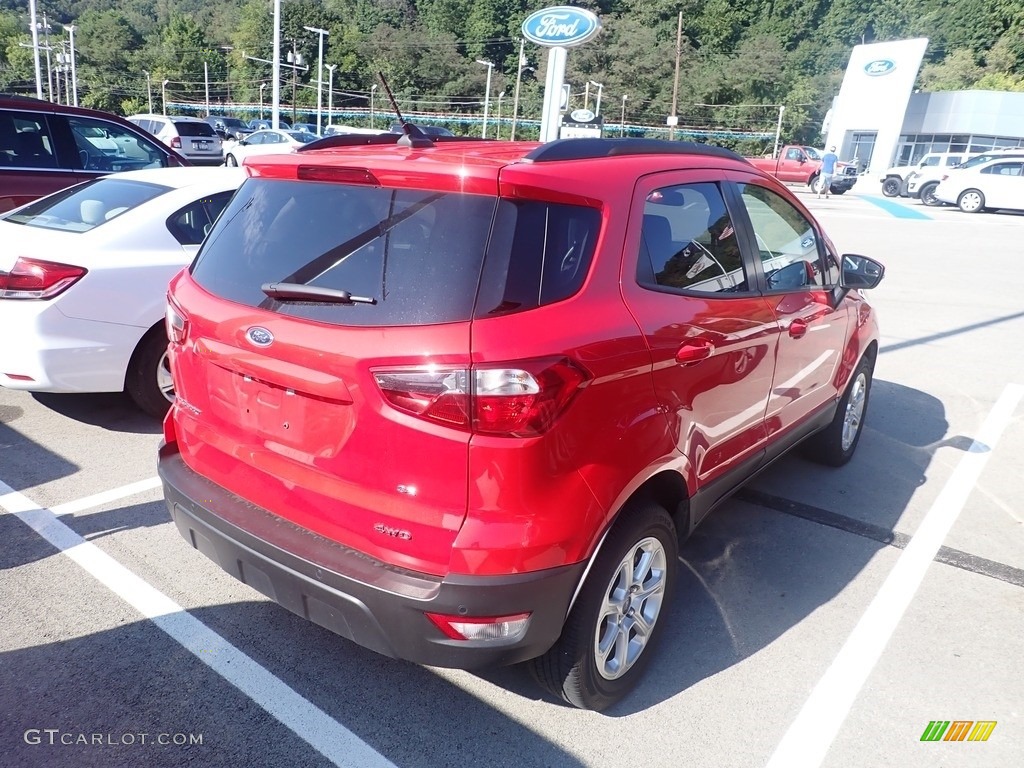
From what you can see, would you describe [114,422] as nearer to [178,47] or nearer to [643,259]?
[643,259]

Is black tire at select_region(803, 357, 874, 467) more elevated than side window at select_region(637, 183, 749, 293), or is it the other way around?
side window at select_region(637, 183, 749, 293)

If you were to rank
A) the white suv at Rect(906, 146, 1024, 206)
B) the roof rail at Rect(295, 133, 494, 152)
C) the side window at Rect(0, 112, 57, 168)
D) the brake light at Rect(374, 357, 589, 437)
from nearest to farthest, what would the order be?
the brake light at Rect(374, 357, 589, 437) → the roof rail at Rect(295, 133, 494, 152) → the side window at Rect(0, 112, 57, 168) → the white suv at Rect(906, 146, 1024, 206)

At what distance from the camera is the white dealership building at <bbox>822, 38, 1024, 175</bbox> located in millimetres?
51156

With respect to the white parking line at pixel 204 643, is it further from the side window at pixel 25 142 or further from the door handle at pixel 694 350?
the side window at pixel 25 142

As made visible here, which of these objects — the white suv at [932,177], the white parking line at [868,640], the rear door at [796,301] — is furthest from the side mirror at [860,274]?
the white suv at [932,177]

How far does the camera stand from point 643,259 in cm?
253

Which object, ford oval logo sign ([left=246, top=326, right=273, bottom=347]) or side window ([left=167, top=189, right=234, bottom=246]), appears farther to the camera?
side window ([left=167, top=189, right=234, bottom=246])

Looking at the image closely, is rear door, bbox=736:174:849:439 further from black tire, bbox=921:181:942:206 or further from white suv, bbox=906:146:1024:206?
black tire, bbox=921:181:942:206

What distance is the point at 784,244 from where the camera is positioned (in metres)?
3.88

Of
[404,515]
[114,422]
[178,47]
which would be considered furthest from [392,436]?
[178,47]

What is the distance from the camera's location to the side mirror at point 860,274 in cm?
427

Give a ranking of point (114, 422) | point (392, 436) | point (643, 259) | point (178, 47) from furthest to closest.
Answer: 1. point (178, 47)
2. point (114, 422)
3. point (643, 259)
4. point (392, 436)

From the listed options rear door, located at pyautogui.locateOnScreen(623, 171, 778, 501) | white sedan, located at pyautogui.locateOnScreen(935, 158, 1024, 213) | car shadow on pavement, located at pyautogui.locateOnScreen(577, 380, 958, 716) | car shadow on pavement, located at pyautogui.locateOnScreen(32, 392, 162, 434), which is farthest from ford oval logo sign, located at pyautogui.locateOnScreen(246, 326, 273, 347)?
white sedan, located at pyautogui.locateOnScreen(935, 158, 1024, 213)

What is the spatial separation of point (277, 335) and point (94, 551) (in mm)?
1850
